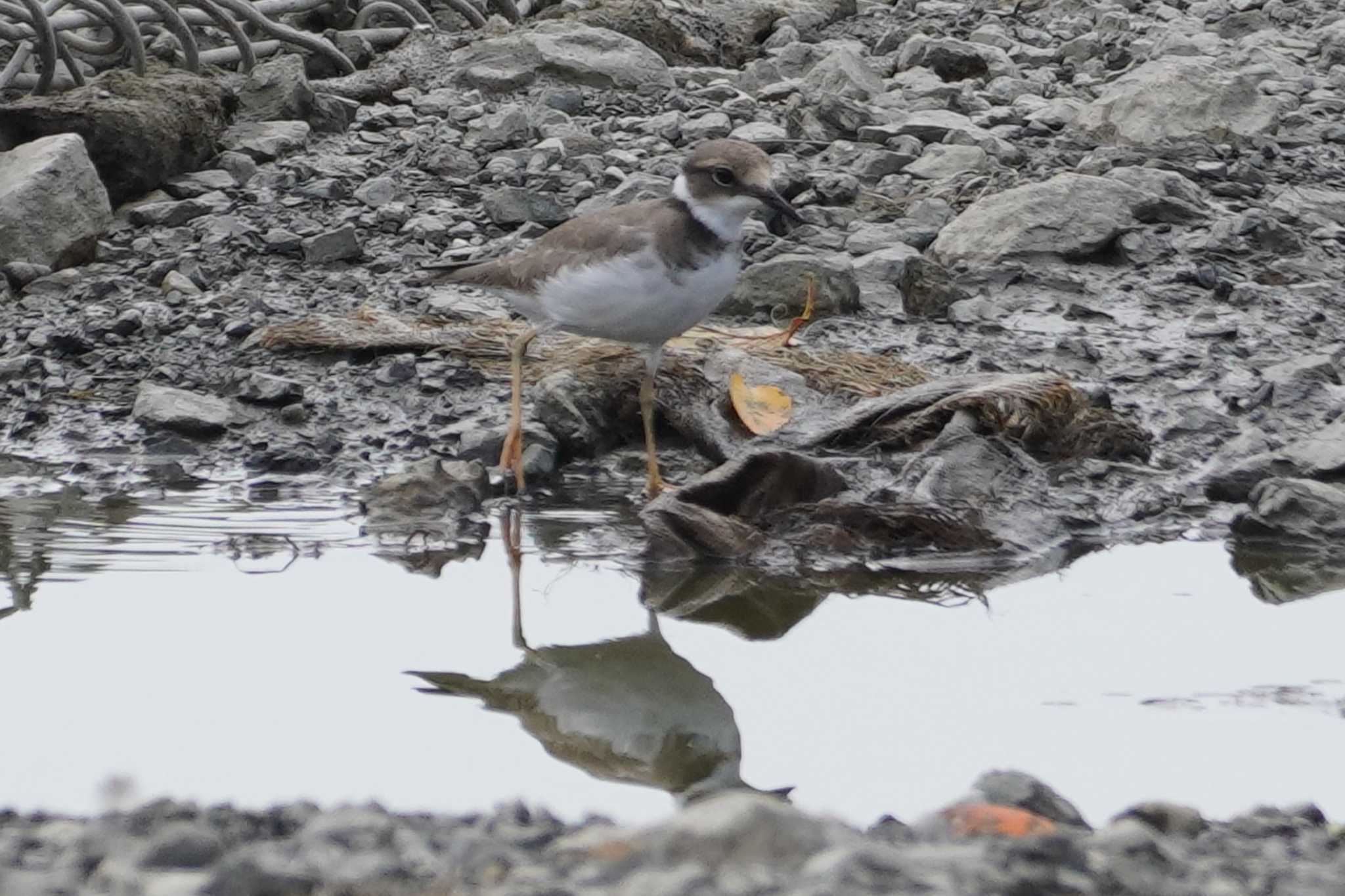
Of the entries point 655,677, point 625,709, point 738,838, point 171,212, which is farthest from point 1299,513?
point 171,212

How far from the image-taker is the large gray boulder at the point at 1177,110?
9.54 meters

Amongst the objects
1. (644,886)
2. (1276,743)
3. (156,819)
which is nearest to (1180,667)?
(1276,743)

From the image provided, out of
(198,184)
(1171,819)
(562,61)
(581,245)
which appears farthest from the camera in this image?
(562,61)

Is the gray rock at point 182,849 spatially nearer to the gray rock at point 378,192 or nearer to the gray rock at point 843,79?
the gray rock at point 378,192

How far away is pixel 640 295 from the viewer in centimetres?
621

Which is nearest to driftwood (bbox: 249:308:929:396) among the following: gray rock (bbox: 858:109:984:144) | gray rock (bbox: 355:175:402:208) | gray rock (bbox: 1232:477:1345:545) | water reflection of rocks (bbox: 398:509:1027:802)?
gray rock (bbox: 355:175:402:208)

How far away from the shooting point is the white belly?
244 inches

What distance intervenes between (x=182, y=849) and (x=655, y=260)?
127 inches

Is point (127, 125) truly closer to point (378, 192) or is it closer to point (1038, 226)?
point (378, 192)

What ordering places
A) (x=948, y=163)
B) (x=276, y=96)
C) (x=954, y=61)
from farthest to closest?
(x=954, y=61) < (x=276, y=96) < (x=948, y=163)

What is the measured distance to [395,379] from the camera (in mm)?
7383

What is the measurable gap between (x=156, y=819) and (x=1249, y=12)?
1041cm

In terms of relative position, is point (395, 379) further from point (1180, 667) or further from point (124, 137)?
point (1180, 667)

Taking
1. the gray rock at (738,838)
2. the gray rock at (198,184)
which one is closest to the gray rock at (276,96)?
the gray rock at (198,184)
